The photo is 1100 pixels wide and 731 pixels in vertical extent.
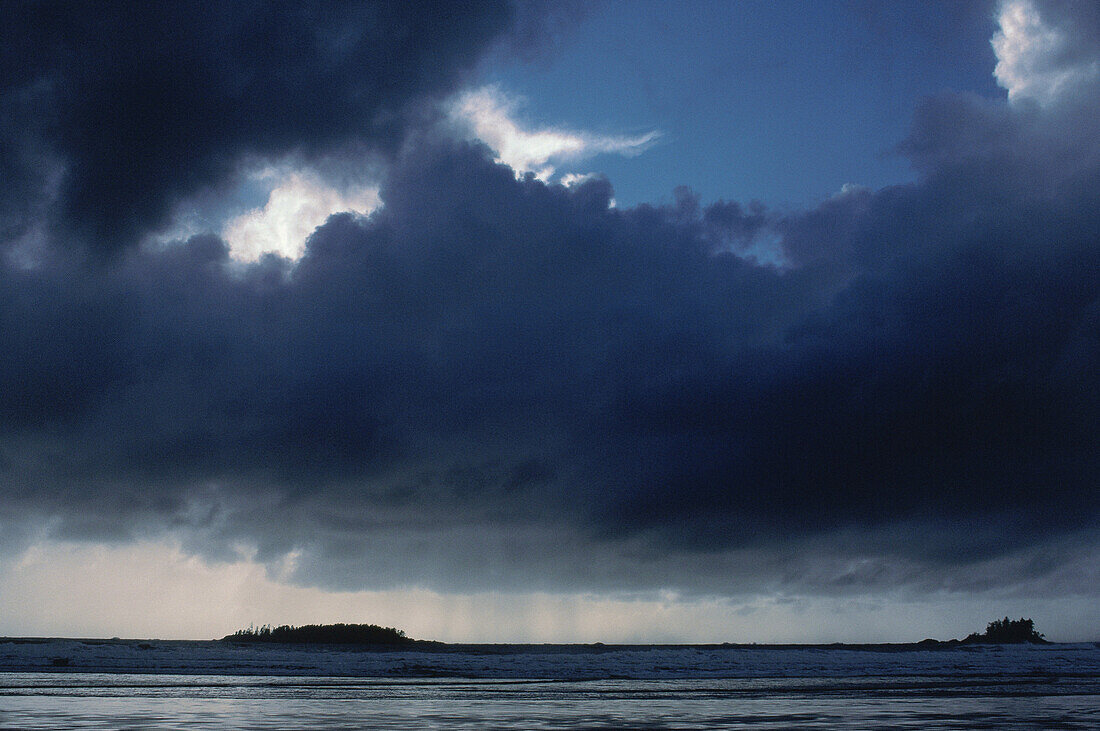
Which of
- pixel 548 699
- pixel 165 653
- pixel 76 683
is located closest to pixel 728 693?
pixel 548 699

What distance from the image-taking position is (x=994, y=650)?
81500 millimetres

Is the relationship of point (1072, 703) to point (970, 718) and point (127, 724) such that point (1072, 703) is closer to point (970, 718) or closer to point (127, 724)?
point (970, 718)

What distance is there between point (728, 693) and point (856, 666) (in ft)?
113

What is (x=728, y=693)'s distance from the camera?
3095cm

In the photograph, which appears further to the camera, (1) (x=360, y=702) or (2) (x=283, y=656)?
(2) (x=283, y=656)

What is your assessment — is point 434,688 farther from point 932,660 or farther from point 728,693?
point 932,660

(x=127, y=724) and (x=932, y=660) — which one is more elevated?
(x=127, y=724)

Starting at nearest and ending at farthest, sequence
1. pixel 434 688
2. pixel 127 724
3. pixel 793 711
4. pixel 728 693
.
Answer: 1. pixel 127 724
2. pixel 793 711
3. pixel 728 693
4. pixel 434 688

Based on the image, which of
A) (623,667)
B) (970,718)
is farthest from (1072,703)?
(623,667)

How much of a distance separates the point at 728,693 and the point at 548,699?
27.3ft

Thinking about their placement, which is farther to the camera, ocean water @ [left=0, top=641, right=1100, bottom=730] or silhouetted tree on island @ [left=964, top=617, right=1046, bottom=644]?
silhouetted tree on island @ [left=964, top=617, right=1046, bottom=644]

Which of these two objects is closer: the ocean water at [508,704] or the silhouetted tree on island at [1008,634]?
the ocean water at [508,704]

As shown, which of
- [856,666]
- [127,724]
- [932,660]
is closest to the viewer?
[127,724]

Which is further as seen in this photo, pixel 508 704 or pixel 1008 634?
pixel 1008 634
